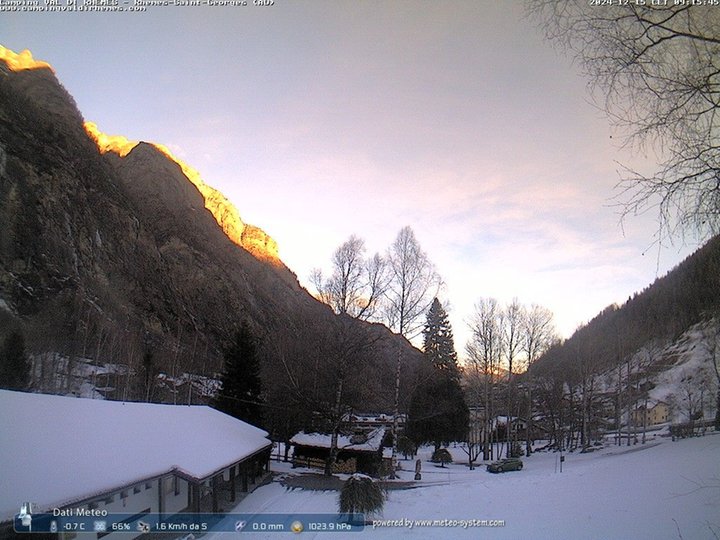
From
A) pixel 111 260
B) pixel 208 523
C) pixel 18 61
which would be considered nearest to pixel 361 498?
pixel 208 523

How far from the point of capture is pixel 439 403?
120 ft

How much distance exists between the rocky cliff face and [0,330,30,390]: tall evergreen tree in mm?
10938

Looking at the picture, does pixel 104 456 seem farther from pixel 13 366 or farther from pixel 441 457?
pixel 441 457

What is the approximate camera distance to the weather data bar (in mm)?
7916

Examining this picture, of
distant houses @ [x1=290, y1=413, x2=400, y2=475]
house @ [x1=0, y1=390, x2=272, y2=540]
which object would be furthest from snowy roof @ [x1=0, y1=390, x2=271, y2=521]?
distant houses @ [x1=290, y1=413, x2=400, y2=475]

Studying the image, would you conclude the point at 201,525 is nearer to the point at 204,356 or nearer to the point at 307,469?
the point at 307,469

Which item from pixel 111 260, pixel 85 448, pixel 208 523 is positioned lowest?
pixel 208 523

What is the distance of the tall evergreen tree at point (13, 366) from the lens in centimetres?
2402

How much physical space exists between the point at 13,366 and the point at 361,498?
85.4ft

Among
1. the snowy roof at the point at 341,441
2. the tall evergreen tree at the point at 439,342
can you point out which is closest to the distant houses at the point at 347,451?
the snowy roof at the point at 341,441

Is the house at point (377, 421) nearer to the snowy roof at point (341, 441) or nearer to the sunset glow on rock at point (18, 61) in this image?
the snowy roof at point (341, 441)

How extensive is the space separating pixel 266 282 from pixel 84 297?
57092mm

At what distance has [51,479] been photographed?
22.4 ft

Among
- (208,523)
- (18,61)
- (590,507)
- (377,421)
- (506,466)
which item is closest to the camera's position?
(590,507)
